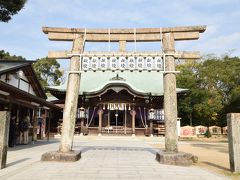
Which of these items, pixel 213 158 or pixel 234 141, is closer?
pixel 234 141

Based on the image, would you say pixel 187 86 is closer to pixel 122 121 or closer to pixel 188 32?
pixel 122 121

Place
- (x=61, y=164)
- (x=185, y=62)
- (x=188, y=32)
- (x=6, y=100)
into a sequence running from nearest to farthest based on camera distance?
(x=61, y=164)
(x=188, y=32)
(x=6, y=100)
(x=185, y=62)

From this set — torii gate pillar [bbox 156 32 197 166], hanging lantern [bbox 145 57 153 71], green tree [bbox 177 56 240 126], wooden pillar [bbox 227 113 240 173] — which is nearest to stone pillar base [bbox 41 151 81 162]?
torii gate pillar [bbox 156 32 197 166]

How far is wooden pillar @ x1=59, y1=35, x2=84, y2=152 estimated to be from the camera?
359 inches

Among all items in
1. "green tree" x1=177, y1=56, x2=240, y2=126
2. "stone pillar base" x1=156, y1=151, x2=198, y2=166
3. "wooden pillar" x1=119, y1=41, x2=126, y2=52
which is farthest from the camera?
"green tree" x1=177, y1=56, x2=240, y2=126

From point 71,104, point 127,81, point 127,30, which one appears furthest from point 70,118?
point 127,81

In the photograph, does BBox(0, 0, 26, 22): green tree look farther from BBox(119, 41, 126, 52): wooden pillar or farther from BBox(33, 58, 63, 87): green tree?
BBox(33, 58, 63, 87): green tree

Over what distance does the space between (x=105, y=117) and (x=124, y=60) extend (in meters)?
20.3

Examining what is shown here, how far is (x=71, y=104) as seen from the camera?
935cm

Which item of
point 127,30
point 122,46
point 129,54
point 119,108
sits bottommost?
point 119,108

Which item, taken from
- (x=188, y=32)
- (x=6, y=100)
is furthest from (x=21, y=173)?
(x=188, y=32)

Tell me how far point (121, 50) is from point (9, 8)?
23.0 ft

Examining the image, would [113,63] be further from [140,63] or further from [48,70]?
[48,70]

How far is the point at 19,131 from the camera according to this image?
15891mm
